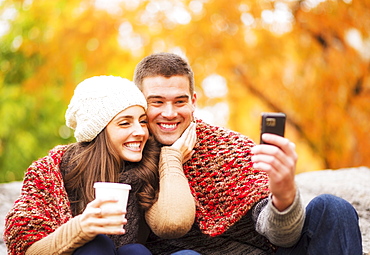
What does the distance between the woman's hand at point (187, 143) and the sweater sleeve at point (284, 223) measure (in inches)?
18.8

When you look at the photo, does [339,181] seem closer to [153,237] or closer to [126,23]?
[153,237]

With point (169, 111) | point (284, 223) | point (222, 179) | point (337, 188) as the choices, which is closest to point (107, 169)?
point (169, 111)

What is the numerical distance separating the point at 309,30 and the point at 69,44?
2.12 metres

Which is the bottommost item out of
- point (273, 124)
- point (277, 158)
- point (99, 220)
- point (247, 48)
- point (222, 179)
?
point (99, 220)

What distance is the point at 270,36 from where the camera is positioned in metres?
4.20

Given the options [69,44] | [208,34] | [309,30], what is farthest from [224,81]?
[69,44]

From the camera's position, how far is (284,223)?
1779 mm

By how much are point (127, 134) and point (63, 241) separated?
1.81ft

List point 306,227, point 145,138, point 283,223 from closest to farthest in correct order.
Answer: point 283,223 < point 306,227 < point 145,138

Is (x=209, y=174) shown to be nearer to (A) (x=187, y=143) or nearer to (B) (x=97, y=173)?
(A) (x=187, y=143)

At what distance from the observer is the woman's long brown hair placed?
206 centimetres

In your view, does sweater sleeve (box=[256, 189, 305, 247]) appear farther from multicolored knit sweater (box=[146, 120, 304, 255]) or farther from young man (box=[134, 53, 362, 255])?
multicolored knit sweater (box=[146, 120, 304, 255])

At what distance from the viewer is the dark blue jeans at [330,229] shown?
6.02 ft

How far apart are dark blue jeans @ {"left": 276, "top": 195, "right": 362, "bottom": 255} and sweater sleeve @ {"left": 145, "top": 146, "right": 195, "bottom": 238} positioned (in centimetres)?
47
